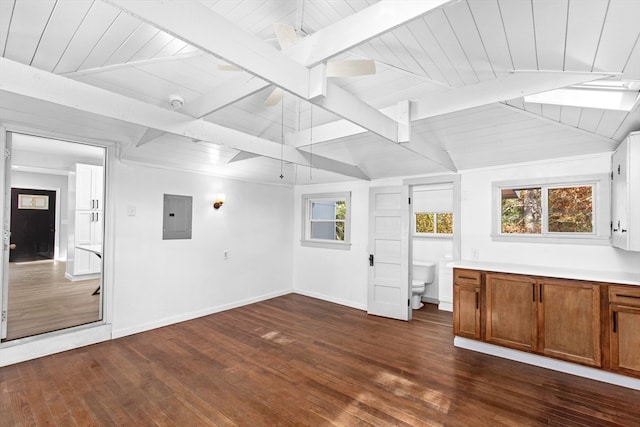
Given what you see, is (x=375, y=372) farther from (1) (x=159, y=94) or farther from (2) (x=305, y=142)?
(1) (x=159, y=94)

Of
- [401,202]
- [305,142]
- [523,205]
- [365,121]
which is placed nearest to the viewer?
[365,121]

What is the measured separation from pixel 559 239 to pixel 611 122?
146 centimetres

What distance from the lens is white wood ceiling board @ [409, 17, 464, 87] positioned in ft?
5.26

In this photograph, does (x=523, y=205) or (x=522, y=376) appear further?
(x=523, y=205)

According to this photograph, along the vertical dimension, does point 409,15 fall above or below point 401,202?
above

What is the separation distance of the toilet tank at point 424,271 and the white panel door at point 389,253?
1.00m

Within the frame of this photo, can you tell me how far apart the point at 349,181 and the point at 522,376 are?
11.9ft

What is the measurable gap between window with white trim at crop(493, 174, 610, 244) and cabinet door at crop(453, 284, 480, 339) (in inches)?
36.7

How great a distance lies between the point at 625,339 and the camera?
106 inches

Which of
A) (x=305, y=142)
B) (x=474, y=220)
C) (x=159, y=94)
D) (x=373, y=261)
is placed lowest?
(x=373, y=261)

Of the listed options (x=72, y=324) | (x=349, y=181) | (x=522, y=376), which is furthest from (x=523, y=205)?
(x=72, y=324)

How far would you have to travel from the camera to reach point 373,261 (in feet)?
16.1

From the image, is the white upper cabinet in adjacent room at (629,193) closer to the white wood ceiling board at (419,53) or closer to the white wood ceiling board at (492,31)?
the white wood ceiling board at (492,31)

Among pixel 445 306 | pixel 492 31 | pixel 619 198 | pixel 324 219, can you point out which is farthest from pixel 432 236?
pixel 492 31
